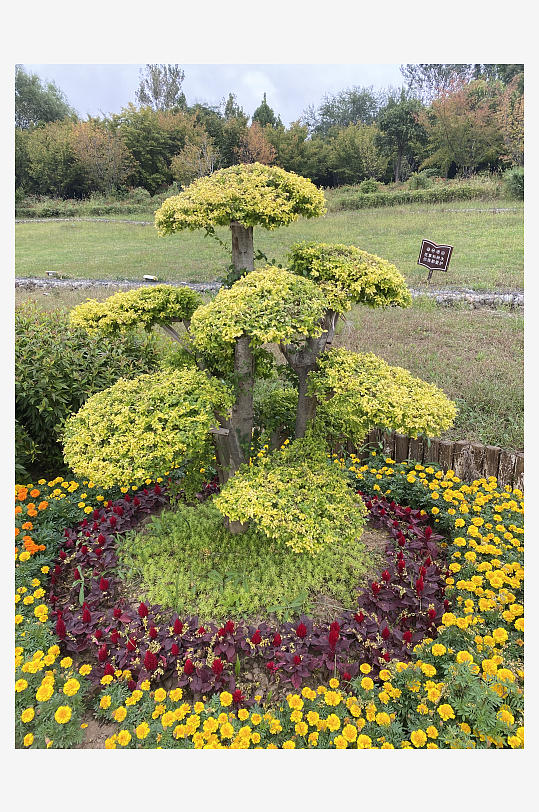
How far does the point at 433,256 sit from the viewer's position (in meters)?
5.71

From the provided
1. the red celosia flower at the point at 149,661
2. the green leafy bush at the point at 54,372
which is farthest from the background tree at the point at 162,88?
the red celosia flower at the point at 149,661

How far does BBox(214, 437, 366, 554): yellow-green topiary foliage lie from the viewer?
1.76 m

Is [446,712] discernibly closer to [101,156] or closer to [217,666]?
[217,666]

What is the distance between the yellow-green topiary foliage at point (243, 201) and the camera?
6.00 ft

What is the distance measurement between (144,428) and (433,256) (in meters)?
5.08

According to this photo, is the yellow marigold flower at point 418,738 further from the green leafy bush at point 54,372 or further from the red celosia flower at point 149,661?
the green leafy bush at point 54,372

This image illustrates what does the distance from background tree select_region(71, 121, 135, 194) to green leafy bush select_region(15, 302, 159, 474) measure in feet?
11.4

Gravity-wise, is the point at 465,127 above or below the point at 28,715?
above

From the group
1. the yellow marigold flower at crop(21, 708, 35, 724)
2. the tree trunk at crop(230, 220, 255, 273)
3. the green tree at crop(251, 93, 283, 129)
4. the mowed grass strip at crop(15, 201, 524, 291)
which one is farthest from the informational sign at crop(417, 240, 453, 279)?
the yellow marigold flower at crop(21, 708, 35, 724)

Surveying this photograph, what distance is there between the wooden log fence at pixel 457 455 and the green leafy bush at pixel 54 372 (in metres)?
1.73

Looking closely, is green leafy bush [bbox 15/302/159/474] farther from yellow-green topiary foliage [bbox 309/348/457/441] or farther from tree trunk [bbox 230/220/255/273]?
yellow-green topiary foliage [bbox 309/348/457/441]

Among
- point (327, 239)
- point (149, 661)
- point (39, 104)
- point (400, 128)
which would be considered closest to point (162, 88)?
point (39, 104)
